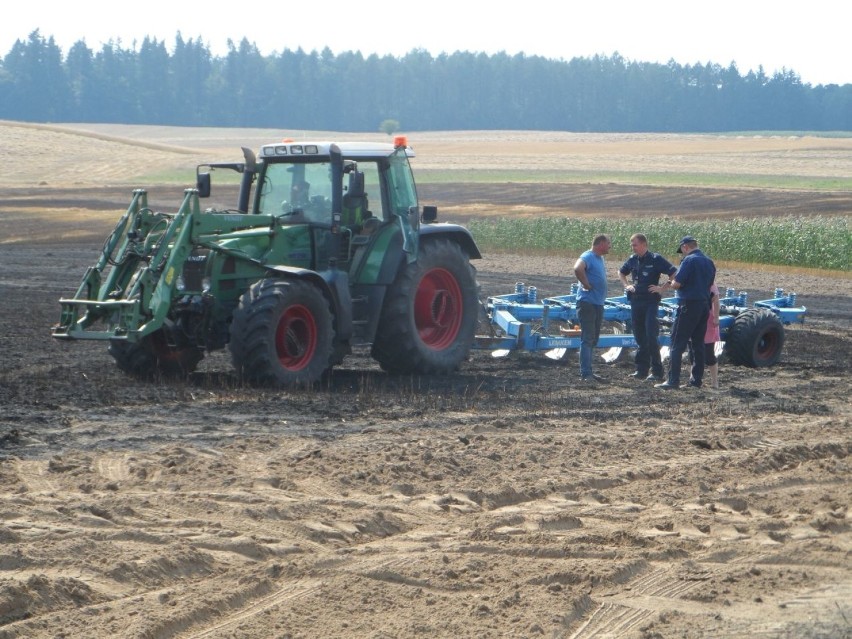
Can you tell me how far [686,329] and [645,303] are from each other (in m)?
0.66

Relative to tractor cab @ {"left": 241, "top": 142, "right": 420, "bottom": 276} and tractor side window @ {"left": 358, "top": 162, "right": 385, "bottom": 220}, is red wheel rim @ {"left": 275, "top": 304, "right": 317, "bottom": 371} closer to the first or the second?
tractor cab @ {"left": 241, "top": 142, "right": 420, "bottom": 276}

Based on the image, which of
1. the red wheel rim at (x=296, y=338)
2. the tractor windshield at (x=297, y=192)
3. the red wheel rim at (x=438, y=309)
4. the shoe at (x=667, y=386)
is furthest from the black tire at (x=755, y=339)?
the red wheel rim at (x=296, y=338)

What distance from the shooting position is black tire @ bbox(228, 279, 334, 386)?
976 cm

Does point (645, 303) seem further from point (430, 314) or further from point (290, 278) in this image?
point (290, 278)

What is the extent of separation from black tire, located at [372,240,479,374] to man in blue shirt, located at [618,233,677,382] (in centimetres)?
156

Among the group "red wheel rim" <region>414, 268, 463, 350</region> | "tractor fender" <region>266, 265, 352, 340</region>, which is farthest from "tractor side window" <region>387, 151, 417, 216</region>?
"tractor fender" <region>266, 265, 352, 340</region>

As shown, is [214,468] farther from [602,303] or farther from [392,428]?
[602,303]

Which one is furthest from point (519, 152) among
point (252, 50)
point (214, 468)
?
point (214, 468)

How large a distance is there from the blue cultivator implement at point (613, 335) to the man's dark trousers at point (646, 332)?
0.55m

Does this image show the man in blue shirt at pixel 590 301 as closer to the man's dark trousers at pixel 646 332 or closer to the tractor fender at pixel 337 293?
the man's dark trousers at pixel 646 332

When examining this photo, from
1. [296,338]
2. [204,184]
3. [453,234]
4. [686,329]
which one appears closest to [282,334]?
[296,338]

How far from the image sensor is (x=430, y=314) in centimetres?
1182

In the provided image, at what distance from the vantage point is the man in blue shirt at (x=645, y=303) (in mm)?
11523

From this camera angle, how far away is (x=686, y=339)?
36.3 feet
